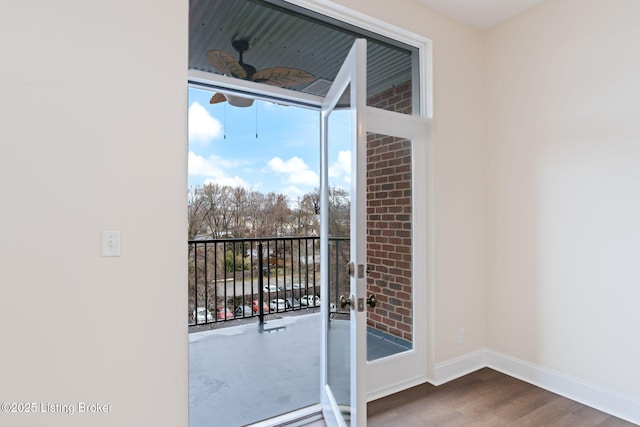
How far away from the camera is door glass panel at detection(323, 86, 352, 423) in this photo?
1769mm

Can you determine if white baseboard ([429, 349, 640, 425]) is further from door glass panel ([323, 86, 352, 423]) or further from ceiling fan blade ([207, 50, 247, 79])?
ceiling fan blade ([207, 50, 247, 79])

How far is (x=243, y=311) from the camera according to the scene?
14.3ft

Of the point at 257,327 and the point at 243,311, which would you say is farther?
the point at 243,311

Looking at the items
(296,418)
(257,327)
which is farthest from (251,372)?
(257,327)

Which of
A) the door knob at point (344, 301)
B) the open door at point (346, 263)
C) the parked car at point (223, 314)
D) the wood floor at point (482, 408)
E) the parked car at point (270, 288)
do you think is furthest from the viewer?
the parked car at point (270, 288)

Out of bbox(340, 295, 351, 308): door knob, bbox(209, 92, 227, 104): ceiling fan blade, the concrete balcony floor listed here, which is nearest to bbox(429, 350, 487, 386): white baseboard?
the concrete balcony floor

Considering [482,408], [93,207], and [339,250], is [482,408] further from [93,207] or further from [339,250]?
[93,207]

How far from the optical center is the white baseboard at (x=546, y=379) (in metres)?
2.10

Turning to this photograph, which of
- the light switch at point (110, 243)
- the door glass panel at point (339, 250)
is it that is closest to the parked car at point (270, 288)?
the door glass panel at point (339, 250)

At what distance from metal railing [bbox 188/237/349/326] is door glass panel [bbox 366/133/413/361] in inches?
83.4

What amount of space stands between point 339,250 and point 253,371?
63.0 inches

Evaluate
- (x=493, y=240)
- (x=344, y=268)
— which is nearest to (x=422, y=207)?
(x=493, y=240)

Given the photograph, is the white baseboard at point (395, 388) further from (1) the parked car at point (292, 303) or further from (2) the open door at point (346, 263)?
(1) the parked car at point (292, 303)

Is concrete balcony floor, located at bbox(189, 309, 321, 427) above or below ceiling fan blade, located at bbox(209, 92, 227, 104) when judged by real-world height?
below
